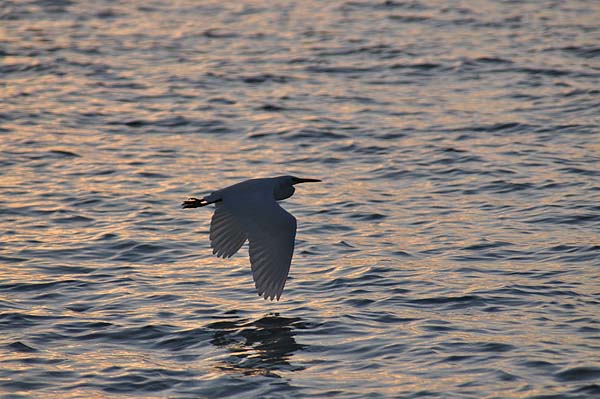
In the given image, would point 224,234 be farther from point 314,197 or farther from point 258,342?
point 314,197

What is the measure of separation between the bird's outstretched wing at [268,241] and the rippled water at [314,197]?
442mm

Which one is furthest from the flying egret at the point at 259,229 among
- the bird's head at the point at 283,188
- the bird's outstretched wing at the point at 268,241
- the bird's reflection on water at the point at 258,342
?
the bird's reflection on water at the point at 258,342

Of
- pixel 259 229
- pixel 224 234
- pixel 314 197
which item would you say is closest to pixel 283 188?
pixel 224 234

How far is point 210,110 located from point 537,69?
15.2 ft

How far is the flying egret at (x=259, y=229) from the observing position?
7.62m

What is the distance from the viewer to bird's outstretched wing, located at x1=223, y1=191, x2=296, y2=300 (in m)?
7.59

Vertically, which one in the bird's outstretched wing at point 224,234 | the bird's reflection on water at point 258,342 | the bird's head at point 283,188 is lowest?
the bird's reflection on water at point 258,342

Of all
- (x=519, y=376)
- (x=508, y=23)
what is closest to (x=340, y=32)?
(x=508, y=23)

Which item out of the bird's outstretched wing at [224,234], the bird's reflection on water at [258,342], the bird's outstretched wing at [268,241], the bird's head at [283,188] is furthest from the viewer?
the bird's head at [283,188]

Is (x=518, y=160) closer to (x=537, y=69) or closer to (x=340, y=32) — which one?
(x=537, y=69)

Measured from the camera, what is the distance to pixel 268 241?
773cm

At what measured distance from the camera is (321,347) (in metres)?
7.59

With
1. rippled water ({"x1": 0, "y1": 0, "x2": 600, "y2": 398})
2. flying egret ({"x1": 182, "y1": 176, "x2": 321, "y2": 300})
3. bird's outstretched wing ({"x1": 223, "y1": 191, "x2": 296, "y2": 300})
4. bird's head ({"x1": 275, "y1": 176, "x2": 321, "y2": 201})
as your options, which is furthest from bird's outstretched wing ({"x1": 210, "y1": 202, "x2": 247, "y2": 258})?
bird's head ({"x1": 275, "y1": 176, "x2": 321, "y2": 201})

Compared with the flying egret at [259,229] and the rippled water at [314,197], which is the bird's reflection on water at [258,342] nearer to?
the rippled water at [314,197]
